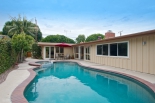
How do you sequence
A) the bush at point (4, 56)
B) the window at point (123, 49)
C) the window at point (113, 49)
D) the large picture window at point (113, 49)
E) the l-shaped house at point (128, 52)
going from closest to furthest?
the l-shaped house at point (128, 52), the bush at point (4, 56), the window at point (123, 49), the large picture window at point (113, 49), the window at point (113, 49)

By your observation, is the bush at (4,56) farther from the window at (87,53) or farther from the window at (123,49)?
the window at (87,53)

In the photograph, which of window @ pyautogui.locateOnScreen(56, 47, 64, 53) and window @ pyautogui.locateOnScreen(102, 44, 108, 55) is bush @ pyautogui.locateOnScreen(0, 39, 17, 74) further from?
window @ pyautogui.locateOnScreen(56, 47, 64, 53)

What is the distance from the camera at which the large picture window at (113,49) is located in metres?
10.1

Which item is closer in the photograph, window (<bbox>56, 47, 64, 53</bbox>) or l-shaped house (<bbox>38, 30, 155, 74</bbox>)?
l-shaped house (<bbox>38, 30, 155, 74</bbox>)

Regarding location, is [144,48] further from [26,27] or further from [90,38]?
[90,38]

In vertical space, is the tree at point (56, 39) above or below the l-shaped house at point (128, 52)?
above

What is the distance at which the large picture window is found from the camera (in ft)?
33.1

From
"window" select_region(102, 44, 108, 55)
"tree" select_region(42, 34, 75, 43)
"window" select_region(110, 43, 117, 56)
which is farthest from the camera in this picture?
"tree" select_region(42, 34, 75, 43)

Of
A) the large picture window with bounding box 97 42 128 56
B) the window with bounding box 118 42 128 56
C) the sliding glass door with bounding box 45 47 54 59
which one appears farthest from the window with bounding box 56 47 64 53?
the window with bounding box 118 42 128 56

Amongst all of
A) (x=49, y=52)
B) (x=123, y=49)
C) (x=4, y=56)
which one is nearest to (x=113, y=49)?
(x=123, y=49)

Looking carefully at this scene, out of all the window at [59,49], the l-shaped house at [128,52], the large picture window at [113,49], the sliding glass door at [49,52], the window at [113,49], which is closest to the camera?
the l-shaped house at [128,52]

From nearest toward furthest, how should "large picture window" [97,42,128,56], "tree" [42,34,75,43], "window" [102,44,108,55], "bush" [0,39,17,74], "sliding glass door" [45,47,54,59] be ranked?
"bush" [0,39,17,74], "large picture window" [97,42,128,56], "window" [102,44,108,55], "sliding glass door" [45,47,54,59], "tree" [42,34,75,43]

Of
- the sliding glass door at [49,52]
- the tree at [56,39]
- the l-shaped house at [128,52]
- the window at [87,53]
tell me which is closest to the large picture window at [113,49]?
the l-shaped house at [128,52]

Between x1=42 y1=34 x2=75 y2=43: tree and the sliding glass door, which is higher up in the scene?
x1=42 y1=34 x2=75 y2=43: tree
